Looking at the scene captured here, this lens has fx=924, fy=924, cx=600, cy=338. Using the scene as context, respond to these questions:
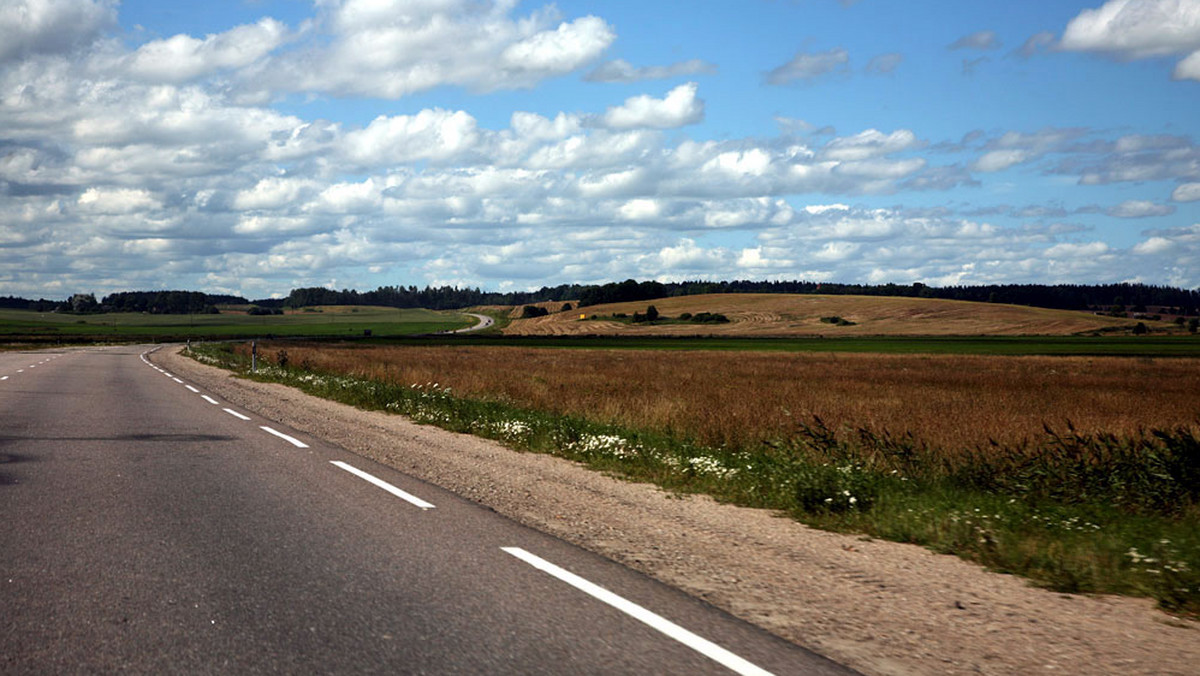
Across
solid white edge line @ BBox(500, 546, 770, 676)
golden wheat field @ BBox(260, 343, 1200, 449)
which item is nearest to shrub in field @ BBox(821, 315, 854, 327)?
golden wheat field @ BBox(260, 343, 1200, 449)

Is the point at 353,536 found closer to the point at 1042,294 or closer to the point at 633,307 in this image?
the point at 633,307

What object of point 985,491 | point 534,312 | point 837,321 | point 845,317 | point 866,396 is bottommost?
point 866,396

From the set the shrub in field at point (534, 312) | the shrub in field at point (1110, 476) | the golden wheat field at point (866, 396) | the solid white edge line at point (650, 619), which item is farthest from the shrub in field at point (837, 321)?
the solid white edge line at point (650, 619)

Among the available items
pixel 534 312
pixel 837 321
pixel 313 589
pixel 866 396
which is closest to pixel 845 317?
pixel 837 321

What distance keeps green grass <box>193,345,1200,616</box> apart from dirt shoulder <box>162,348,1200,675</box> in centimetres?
33

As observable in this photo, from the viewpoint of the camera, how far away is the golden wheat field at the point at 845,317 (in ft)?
307

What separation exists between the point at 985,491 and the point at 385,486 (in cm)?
641

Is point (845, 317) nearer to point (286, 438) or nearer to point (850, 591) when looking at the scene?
point (286, 438)

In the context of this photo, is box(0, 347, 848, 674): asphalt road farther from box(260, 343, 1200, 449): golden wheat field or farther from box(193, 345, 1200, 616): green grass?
box(260, 343, 1200, 449): golden wheat field

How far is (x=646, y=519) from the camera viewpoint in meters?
8.42

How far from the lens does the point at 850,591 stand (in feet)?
19.7

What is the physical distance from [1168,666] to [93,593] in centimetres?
583

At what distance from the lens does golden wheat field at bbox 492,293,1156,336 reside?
93.5 metres

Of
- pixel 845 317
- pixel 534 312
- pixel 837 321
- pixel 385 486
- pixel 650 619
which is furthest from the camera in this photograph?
pixel 534 312
